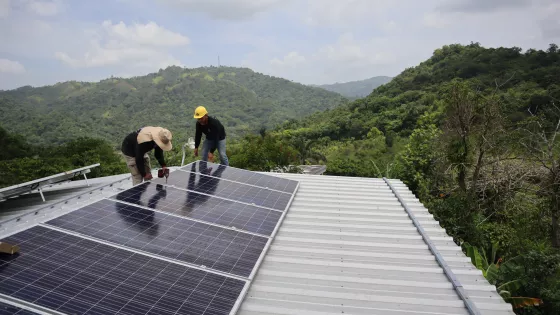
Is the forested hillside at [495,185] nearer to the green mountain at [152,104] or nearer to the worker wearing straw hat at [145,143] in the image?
the worker wearing straw hat at [145,143]

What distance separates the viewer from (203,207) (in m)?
6.39

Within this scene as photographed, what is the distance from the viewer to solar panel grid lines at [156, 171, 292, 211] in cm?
725

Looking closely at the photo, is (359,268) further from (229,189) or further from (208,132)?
(208,132)

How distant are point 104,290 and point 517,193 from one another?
1636cm

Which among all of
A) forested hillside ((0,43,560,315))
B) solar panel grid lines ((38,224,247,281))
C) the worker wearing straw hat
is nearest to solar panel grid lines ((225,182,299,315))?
solar panel grid lines ((38,224,247,281))

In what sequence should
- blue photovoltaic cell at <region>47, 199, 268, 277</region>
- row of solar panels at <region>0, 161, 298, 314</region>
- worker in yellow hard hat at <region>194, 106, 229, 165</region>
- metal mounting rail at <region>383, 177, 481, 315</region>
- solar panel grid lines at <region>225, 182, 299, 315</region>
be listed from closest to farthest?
row of solar panels at <region>0, 161, 298, 314</region>
solar panel grid lines at <region>225, 182, 299, 315</region>
metal mounting rail at <region>383, 177, 481, 315</region>
blue photovoltaic cell at <region>47, 199, 268, 277</region>
worker in yellow hard hat at <region>194, 106, 229, 165</region>

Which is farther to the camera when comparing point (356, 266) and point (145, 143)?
point (145, 143)

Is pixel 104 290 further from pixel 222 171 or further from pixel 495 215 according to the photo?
pixel 495 215

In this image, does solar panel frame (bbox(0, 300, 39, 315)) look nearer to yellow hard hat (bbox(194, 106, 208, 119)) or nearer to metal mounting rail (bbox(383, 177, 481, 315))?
metal mounting rail (bbox(383, 177, 481, 315))

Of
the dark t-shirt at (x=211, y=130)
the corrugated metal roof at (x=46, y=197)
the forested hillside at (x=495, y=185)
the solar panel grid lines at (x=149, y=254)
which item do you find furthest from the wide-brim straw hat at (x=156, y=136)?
the forested hillside at (x=495, y=185)

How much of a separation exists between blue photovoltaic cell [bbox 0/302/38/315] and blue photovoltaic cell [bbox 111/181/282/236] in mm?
2867

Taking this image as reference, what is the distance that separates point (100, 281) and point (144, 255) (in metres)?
0.71

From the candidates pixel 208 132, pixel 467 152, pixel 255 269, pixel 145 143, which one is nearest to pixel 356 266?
pixel 255 269

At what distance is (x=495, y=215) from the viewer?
1530 centimetres
